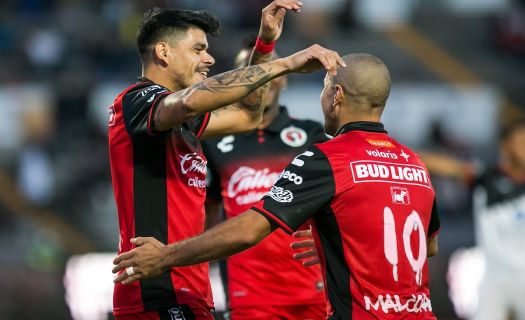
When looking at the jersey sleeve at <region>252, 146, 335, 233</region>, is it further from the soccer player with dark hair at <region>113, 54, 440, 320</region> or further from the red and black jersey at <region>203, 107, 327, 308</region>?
the red and black jersey at <region>203, 107, 327, 308</region>

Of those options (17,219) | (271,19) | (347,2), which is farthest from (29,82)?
(271,19)

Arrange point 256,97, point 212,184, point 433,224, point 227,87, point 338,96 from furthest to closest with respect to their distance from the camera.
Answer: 1. point 212,184
2. point 256,97
3. point 433,224
4. point 338,96
5. point 227,87

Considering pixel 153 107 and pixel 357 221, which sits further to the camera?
pixel 153 107

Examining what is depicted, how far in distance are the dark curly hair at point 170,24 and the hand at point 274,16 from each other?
1.02ft

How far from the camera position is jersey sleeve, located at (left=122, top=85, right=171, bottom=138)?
5332 mm

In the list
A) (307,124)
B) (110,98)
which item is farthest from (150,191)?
(110,98)

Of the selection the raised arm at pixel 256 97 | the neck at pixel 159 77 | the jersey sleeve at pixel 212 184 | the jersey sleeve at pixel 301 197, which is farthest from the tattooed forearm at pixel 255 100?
the jersey sleeve at pixel 301 197

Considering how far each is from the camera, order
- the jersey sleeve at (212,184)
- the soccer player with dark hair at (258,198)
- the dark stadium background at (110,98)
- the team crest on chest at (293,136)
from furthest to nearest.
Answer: the dark stadium background at (110,98) → the team crest on chest at (293,136) → the jersey sleeve at (212,184) → the soccer player with dark hair at (258,198)

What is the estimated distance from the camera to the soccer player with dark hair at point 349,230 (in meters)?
5.01

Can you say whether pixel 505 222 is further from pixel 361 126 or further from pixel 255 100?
pixel 361 126

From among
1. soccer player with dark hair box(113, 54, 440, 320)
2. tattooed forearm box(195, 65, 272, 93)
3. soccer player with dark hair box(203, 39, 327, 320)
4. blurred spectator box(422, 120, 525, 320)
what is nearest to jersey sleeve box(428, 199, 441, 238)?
soccer player with dark hair box(113, 54, 440, 320)

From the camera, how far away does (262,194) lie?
24.1ft

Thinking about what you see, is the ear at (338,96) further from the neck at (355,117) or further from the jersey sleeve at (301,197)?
the jersey sleeve at (301,197)

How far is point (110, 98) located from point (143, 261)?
1259cm
